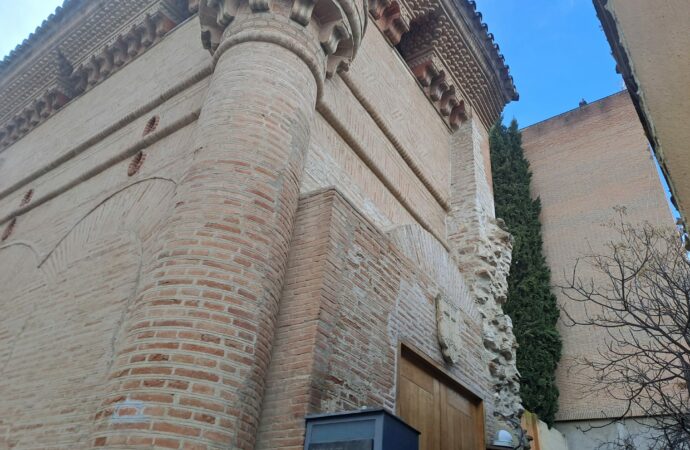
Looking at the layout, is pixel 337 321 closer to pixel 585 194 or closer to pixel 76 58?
pixel 76 58

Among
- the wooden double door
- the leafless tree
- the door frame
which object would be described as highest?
the leafless tree

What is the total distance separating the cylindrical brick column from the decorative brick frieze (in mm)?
3352

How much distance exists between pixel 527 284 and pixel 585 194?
387 centimetres

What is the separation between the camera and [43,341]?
17.0ft

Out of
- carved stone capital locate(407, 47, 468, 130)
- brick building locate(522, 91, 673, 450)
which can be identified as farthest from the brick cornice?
brick building locate(522, 91, 673, 450)

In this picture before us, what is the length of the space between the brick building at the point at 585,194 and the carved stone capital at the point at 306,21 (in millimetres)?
11001

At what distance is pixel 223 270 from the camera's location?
12.5 feet

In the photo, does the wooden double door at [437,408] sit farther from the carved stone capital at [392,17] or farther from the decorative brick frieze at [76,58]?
the decorative brick frieze at [76,58]

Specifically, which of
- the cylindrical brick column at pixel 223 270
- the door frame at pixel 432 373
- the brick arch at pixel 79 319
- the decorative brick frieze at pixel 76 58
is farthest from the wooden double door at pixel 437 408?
the decorative brick frieze at pixel 76 58

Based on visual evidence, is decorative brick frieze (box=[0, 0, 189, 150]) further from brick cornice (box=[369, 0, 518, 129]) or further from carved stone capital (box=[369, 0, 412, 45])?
brick cornice (box=[369, 0, 518, 129])

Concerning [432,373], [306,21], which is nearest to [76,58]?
[306,21]

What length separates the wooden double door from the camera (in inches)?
197

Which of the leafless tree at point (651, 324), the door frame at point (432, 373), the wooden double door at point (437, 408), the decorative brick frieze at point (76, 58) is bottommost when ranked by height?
the wooden double door at point (437, 408)

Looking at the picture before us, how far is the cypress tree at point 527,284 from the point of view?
13.9 m
